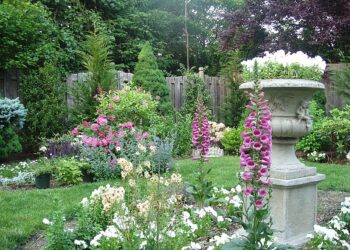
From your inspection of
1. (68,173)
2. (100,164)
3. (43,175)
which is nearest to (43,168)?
(43,175)

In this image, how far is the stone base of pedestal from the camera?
359 cm

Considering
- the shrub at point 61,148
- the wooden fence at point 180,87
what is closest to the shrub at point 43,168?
the shrub at point 61,148

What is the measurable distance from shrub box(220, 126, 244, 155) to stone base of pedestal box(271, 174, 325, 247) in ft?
18.8

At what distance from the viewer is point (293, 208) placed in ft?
12.0

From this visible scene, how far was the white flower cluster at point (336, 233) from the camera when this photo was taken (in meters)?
3.19

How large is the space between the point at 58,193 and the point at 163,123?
166 inches

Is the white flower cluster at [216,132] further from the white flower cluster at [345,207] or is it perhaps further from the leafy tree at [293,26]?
the white flower cluster at [345,207]

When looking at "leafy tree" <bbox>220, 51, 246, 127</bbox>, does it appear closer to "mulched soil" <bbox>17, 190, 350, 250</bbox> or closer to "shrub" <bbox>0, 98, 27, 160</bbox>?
"shrub" <bbox>0, 98, 27, 160</bbox>

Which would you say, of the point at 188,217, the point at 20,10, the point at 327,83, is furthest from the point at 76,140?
the point at 327,83

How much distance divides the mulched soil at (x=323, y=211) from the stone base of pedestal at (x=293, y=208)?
1.56 feet

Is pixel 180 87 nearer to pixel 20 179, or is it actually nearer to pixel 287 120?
pixel 20 179

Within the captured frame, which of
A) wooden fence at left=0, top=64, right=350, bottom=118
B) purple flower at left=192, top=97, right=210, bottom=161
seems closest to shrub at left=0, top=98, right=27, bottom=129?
wooden fence at left=0, top=64, right=350, bottom=118

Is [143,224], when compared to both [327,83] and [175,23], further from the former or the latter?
[175,23]

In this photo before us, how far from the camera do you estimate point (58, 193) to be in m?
5.38
